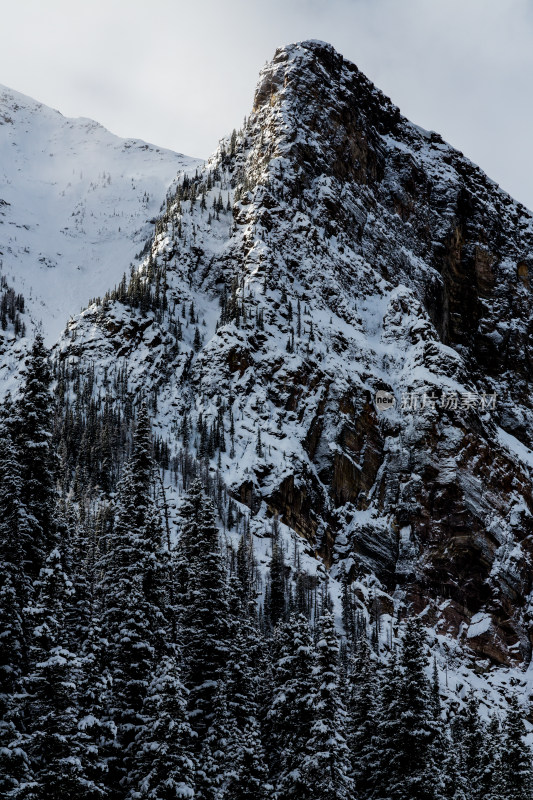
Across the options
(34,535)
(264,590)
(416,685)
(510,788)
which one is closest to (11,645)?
(34,535)

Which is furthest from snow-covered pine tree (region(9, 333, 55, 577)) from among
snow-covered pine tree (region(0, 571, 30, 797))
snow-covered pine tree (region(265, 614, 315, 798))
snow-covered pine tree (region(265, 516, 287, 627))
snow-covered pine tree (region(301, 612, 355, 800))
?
snow-covered pine tree (region(265, 516, 287, 627))

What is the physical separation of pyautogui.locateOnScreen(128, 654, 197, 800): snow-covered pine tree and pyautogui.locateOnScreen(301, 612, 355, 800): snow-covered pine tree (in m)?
9.85

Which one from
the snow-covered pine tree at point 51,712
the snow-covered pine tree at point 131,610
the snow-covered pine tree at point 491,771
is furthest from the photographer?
the snow-covered pine tree at point 491,771

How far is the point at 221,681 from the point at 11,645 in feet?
51.7

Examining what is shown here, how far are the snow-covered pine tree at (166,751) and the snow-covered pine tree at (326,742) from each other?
9849 mm

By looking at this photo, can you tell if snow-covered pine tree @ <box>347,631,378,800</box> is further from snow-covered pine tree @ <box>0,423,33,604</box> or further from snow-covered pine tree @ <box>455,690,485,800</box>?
snow-covered pine tree @ <box>0,423,33,604</box>

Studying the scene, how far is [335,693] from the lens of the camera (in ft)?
138

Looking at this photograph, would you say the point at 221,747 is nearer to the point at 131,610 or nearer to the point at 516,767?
the point at 131,610

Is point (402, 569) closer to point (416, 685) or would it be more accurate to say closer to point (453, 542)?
point (453, 542)

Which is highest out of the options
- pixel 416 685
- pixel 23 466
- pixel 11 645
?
pixel 23 466

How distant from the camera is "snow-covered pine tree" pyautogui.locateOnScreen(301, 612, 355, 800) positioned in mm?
40531

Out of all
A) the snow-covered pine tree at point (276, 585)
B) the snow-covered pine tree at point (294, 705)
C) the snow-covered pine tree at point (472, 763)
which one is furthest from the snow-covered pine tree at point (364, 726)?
the snow-covered pine tree at point (276, 585)

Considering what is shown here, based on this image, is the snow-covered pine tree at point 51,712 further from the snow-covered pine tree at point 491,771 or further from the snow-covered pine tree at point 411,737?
the snow-covered pine tree at point 491,771

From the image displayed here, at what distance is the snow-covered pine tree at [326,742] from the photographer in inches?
1596
